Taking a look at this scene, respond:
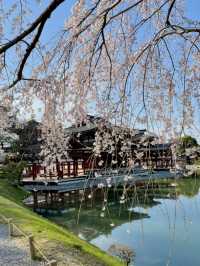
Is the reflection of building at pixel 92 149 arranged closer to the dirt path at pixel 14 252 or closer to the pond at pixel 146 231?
the pond at pixel 146 231

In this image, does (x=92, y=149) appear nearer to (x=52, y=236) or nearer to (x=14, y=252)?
(x=14, y=252)

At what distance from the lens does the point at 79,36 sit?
3.30 meters

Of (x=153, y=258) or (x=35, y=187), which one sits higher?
(x=35, y=187)

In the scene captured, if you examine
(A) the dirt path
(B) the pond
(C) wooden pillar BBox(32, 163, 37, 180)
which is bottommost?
(B) the pond

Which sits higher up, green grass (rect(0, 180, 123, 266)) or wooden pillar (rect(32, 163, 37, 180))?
wooden pillar (rect(32, 163, 37, 180))

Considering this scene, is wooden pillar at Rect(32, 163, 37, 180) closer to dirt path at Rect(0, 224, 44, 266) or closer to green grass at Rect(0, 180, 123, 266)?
green grass at Rect(0, 180, 123, 266)

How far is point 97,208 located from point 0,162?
1062 cm

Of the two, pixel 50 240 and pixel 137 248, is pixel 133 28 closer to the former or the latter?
pixel 50 240

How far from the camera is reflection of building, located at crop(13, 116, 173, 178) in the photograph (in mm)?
3293

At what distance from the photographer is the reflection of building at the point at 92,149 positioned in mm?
3293

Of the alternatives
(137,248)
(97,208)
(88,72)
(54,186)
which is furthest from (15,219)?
(54,186)

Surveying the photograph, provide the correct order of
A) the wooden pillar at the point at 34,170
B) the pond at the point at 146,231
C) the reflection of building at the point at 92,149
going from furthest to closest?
1. the wooden pillar at the point at 34,170
2. the pond at the point at 146,231
3. the reflection of building at the point at 92,149

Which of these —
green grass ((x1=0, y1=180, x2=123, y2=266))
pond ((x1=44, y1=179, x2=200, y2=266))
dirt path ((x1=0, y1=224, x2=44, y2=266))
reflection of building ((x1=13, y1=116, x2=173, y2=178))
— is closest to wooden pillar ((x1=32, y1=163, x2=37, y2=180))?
reflection of building ((x1=13, y1=116, x2=173, y2=178))

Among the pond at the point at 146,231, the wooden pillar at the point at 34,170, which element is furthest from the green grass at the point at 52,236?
the wooden pillar at the point at 34,170
